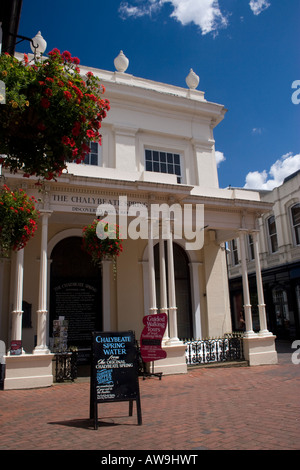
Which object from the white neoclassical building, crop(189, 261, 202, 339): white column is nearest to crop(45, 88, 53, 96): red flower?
the white neoclassical building

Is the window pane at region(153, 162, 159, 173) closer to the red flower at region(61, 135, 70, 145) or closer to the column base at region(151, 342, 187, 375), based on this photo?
the column base at region(151, 342, 187, 375)

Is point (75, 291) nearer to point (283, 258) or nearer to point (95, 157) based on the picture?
→ point (95, 157)

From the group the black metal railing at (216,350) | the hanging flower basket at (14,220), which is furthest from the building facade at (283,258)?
the hanging flower basket at (14,220)

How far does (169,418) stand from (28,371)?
473 cm

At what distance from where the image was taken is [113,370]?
5.73 meters

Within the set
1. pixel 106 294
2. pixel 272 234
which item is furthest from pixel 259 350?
pixel 272 234

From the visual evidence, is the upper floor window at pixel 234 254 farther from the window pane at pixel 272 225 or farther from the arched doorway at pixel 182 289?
the arched doorway at pixel 182 289

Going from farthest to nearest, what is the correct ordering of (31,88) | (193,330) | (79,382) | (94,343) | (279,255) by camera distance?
(279,255) < (193,330) < (79,382) < (94,343) < (31,88)

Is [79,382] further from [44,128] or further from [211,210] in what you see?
[44,128]

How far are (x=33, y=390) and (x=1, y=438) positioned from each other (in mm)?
4148

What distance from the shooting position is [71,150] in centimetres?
434

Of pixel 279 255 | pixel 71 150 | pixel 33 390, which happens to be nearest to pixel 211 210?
pixel 33 390

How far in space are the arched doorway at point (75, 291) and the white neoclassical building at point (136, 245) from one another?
0.03 m
